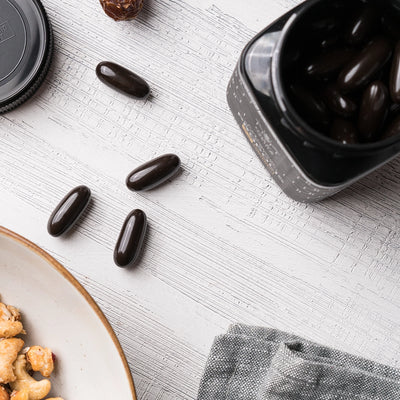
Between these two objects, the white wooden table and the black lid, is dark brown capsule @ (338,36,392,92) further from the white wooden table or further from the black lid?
the black lid

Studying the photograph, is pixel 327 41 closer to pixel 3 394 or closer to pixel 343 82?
pixel 343 82

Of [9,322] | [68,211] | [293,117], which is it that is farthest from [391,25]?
[9,322]

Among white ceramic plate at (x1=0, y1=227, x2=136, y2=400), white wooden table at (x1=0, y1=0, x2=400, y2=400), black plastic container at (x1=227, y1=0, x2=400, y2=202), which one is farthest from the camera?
white wooden table at (x1=0, y1=0, x2=400, y2=400)

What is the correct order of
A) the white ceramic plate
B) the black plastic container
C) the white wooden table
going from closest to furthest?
the black plastic container → the white ceramic plate → the white wooden table

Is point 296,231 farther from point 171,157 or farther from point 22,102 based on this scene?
point 22,102

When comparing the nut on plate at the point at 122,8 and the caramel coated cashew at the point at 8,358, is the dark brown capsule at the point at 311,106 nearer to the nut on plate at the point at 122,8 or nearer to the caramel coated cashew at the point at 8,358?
the nut on plate at the point at 122,8

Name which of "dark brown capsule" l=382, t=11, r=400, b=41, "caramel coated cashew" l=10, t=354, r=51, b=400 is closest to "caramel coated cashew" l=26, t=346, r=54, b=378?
"caramel coated cashew" l=10, t=354, r=51, b=400

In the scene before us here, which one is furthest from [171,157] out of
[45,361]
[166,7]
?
[45,361]
